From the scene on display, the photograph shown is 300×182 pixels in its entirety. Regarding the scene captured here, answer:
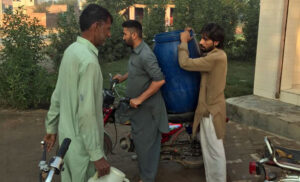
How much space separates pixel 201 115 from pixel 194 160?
927 millimetres

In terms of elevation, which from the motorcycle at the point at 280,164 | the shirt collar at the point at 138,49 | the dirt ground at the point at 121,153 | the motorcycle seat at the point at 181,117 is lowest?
the dirt ground at the point at 121,153

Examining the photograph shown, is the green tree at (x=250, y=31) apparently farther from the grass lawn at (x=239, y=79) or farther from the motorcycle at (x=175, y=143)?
the motorcycle at (x=175, y=143)

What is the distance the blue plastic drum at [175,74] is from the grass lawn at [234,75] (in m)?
4.44

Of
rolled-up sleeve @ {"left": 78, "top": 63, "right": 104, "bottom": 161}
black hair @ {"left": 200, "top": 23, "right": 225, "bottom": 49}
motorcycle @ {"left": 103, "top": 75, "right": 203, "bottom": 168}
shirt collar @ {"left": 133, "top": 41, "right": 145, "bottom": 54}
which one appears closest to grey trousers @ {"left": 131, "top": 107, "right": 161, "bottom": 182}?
motorcycle @ {"left": 103, "top": 75, "right": 203, "bottom": 168}

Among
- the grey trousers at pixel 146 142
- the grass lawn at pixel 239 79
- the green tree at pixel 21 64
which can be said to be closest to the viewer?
the grey trousers at pixel 146 142

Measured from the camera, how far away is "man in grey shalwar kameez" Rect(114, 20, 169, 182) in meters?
2.90

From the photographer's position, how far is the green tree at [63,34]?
8703 mm

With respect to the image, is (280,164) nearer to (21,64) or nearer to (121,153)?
(121,153)

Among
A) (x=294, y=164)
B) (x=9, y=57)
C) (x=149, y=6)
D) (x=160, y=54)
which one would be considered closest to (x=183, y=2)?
(x=149, y=6)

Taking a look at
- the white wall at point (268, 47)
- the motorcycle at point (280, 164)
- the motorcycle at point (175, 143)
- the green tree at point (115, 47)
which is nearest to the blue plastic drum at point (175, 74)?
the motorcycle at point (175, 143)

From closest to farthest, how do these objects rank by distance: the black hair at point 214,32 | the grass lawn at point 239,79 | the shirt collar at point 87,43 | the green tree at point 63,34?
1. the shirt collar at point 87,43
2. the black hair at point 214,32
3. the grass lawn at point 239,79
4. the green tree at point 63,34

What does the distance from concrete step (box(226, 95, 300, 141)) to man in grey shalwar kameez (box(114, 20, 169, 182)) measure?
2.45 m

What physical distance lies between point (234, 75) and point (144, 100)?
24.4 feet

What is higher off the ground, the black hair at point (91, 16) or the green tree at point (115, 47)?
the black hair at point (91, 16)
